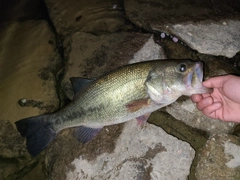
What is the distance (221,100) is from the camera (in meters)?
3.63

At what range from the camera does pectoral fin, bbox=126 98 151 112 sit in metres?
3.19

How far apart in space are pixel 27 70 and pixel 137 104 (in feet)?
7.69

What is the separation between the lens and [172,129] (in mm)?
3746

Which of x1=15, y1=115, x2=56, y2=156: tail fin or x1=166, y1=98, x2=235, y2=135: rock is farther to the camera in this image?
x1=166, y1=98, x2=235, y2=135: rock

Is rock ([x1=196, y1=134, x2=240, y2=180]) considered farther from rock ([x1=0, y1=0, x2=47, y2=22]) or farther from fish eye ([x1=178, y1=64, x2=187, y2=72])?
rock ([x1=0, y1=0, x2=47, y2=22])

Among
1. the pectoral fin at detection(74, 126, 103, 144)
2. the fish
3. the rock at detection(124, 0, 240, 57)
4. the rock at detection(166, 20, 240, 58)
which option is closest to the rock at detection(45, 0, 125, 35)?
the rock at detection(124, 0, 240, 57)

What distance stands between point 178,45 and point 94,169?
2380mm

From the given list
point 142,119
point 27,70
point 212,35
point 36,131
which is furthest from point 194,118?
point 27,70

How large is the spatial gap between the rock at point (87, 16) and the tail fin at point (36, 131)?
6.62ft

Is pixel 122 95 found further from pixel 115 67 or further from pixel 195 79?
pixel 115 67

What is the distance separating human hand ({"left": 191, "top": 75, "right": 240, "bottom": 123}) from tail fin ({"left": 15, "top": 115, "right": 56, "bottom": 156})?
2108 mm

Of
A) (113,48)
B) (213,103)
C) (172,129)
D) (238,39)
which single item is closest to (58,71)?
(113,48)

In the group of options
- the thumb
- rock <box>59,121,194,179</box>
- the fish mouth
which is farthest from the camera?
rock <box>59,121,194,179</box>

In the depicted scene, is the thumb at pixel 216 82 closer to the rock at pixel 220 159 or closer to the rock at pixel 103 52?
the rock at pixel 220 159
